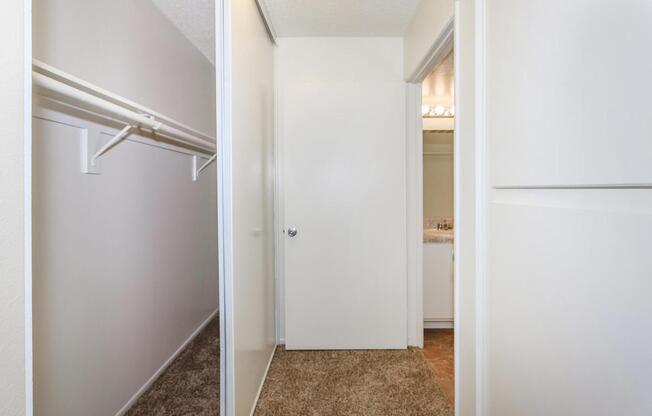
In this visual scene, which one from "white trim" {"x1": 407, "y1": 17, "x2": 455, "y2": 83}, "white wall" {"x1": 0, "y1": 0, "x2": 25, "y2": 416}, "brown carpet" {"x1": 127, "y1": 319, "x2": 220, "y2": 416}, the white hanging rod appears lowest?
"brown carpet" {"x1": 127, "y1": 319, "x2": 220, "y2": 416}

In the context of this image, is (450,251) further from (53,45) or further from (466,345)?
(53,45)

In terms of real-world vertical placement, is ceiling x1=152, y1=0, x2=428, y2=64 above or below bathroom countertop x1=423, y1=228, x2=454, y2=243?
above

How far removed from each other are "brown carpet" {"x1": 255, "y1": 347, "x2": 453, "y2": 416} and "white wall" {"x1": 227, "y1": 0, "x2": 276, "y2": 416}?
15 centimetres

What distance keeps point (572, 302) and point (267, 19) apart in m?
2.25

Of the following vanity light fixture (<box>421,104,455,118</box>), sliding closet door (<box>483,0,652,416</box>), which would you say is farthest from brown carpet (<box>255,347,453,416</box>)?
vanity light fixture (<box>421,104,455,118</box>)

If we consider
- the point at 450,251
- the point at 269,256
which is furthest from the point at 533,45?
the point at 450,251

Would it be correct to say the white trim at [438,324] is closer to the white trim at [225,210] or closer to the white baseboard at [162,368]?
the white trim at [225,210]

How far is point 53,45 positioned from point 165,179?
1.74 ft

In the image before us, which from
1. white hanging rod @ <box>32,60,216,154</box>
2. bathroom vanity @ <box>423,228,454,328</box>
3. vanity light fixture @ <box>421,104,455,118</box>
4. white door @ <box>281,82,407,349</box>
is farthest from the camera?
vanity light fixture @ <box>421,104,455,118</box>

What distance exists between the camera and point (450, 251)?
273 centimetres

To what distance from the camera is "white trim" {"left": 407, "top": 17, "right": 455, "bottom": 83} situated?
1.59 meters

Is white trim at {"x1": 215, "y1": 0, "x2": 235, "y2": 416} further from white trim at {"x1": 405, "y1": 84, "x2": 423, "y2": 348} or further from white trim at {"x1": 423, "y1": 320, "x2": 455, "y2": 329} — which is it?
white trim at {"x1": 423, "y1": 320, "x2": 455, "y2": 329}

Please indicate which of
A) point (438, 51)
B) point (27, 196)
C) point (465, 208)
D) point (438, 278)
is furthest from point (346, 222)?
point (27, 196)

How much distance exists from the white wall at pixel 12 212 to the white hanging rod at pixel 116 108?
223mm
